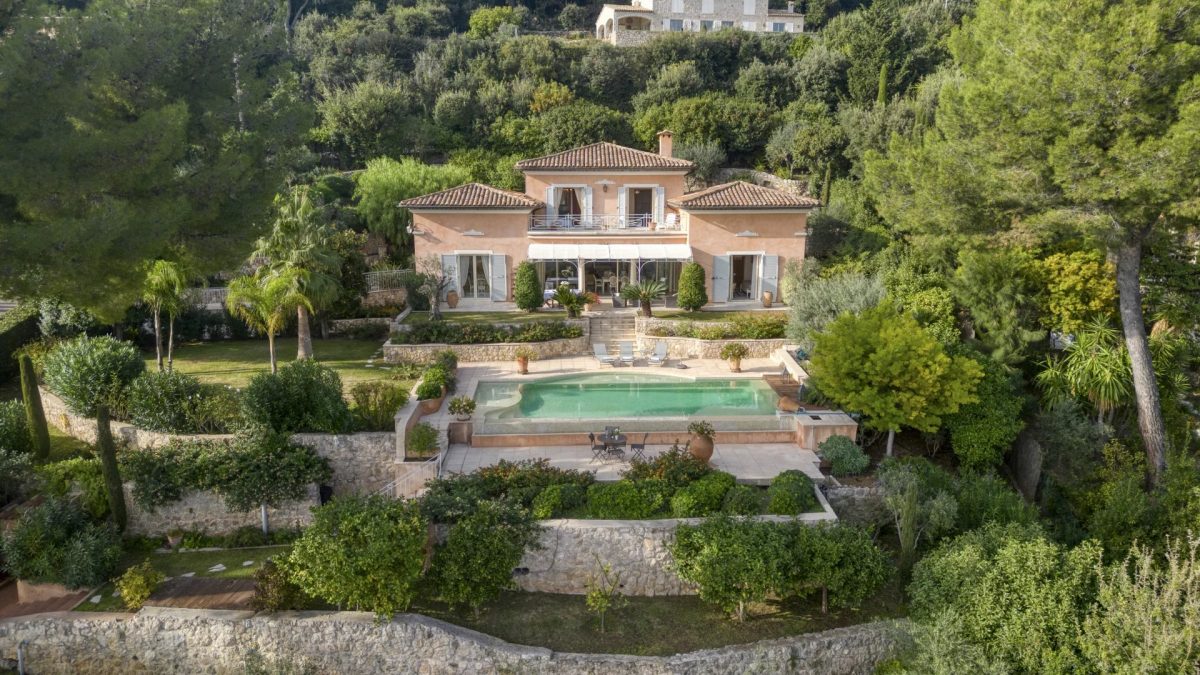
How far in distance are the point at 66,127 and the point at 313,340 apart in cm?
1730

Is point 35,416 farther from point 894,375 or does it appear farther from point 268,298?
point 894,375

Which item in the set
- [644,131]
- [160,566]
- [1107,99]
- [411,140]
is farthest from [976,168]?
[411,140]

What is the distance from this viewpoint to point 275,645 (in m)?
15.3

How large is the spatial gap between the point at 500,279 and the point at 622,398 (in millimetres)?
13754

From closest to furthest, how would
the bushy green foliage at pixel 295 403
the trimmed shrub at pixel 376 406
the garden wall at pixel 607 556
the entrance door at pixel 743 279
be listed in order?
the garden wall at pixel 607 556, the bushy green foliage at pixel 295 403, the trimmed shrub at pixel 376 406, the entrance door at pixel 743 279

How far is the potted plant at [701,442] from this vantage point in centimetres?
1984

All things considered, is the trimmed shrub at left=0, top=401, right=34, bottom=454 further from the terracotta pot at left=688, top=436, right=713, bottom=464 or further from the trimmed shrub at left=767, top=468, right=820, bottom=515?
the trimmed shrub at left=767, top=468, right=820, bottom=515

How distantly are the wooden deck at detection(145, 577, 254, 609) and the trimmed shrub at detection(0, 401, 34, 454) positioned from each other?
23.6ft

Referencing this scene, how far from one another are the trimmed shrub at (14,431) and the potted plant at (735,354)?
2252 cm

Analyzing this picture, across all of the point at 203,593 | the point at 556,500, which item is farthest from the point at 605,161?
the point at 203,593

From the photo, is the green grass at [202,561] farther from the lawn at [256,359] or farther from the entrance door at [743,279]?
the entrance door at [743,279]

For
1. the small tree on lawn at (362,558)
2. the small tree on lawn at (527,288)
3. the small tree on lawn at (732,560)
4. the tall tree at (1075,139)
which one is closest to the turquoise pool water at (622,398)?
the small tree on lawn at (732,560)

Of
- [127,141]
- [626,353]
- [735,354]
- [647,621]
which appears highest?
[127,141]

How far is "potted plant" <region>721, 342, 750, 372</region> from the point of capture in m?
28.6
